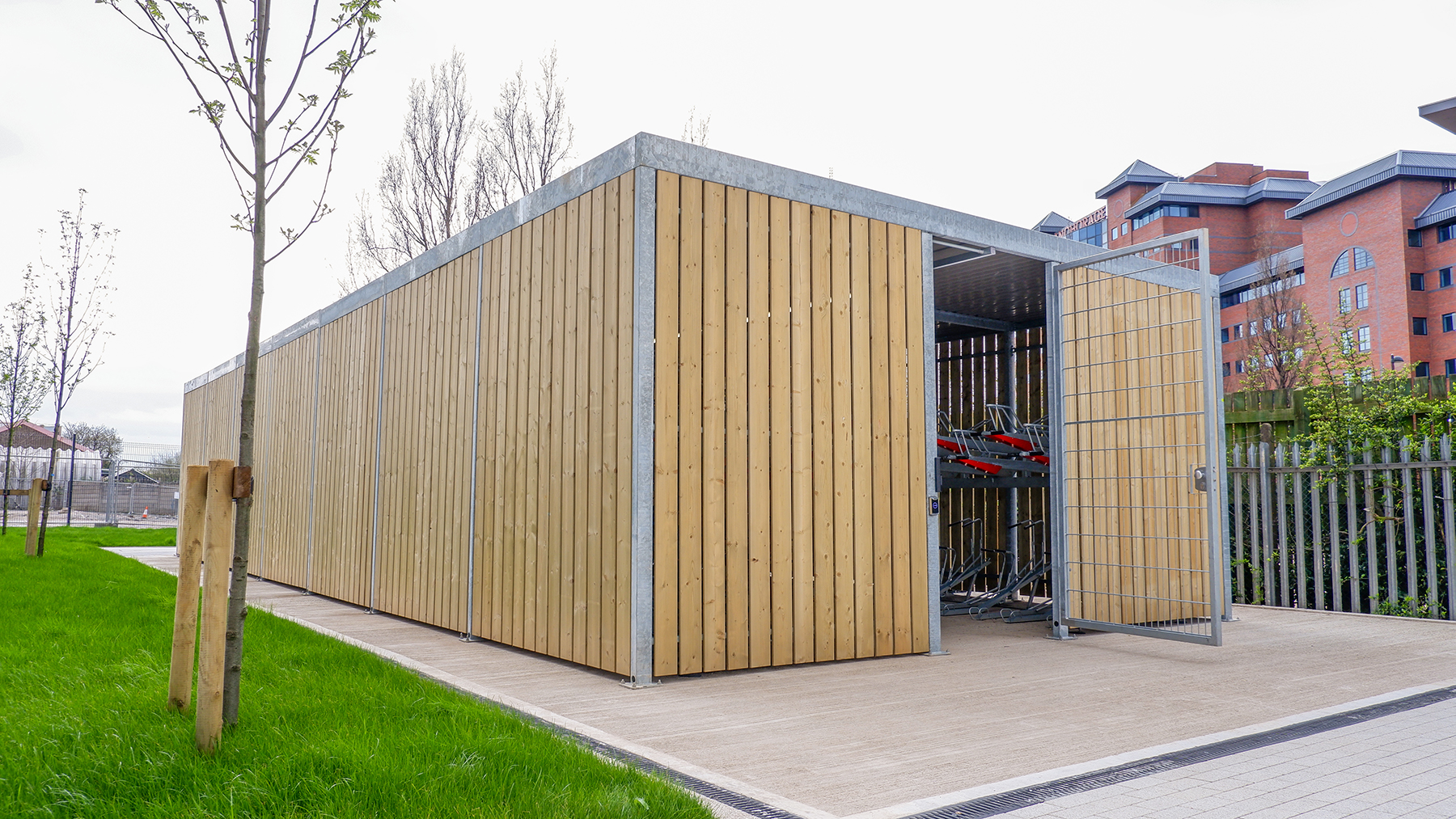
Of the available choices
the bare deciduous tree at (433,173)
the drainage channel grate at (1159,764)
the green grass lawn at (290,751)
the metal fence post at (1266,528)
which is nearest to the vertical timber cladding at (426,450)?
the green grass lawn at (290,751)

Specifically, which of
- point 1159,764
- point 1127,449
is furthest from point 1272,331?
point 1159,764

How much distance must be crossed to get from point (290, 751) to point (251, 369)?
1375mm

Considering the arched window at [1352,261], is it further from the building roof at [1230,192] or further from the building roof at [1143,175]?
the building roof at [1143,175]

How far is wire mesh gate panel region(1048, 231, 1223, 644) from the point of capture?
7.86 metres

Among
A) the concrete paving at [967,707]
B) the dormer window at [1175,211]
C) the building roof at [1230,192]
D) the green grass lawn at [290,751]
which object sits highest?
the building roof at [1230,192]

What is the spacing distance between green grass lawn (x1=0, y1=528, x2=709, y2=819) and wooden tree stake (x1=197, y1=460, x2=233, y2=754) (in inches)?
4.1

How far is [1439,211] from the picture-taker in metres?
31.4

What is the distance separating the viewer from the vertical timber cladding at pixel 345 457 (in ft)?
31.1

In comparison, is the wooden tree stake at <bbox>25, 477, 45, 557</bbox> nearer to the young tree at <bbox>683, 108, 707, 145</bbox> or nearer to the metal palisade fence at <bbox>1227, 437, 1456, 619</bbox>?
the young tree at <bbox>683, 108, 707, 145</bbox>

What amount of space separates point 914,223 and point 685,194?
2.01 metres

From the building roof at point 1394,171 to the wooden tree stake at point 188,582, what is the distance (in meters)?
38.1

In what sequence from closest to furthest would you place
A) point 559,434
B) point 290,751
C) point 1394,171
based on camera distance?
point 290,751 → point 559,434 → point 1394,171

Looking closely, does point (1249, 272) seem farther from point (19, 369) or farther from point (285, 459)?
point (19, 369)

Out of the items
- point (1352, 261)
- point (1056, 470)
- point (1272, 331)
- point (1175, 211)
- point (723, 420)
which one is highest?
point (1175, 211)
